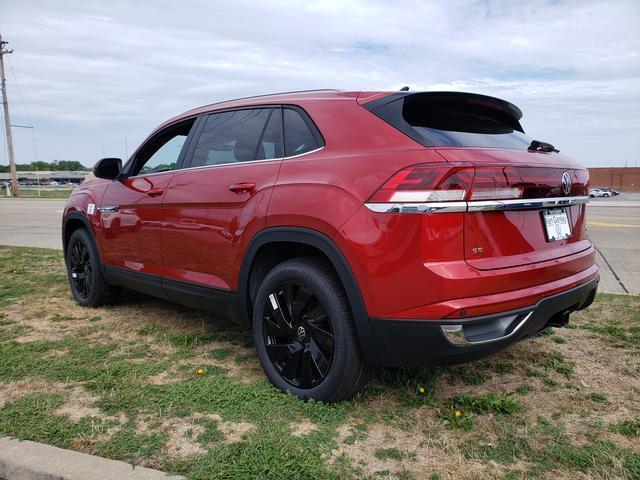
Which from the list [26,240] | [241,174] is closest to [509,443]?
[241,174]

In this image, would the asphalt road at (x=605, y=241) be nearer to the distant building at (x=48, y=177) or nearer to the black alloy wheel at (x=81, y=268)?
the black alloy wheel at (x=81, y=268)

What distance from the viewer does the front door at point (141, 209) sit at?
13.5 ft

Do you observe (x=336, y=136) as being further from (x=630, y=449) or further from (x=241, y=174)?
(x=630, y=449)

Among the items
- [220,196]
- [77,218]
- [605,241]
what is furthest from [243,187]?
[605,241]

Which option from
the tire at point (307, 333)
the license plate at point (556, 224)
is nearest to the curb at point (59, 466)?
the tire at point (307, 333)

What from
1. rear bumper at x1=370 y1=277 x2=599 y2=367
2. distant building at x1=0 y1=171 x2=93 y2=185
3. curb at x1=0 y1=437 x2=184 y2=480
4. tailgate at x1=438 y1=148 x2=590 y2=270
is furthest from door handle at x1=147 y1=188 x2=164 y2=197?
distant building at x1=0 y1=171 x2=93 y2=185

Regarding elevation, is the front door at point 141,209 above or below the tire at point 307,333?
A: above

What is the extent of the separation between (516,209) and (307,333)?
1.26 meters

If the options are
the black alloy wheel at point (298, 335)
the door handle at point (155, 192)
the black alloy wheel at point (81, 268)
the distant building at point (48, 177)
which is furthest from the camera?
the distant building at point (48, 177)

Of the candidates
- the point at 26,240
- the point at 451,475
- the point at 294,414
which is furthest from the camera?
the point at 26,240

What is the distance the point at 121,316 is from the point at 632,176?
3238 inches

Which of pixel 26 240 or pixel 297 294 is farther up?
pixel 297 294

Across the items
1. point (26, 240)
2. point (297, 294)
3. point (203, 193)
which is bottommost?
point (26, 240)

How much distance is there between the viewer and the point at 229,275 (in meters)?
3.43
